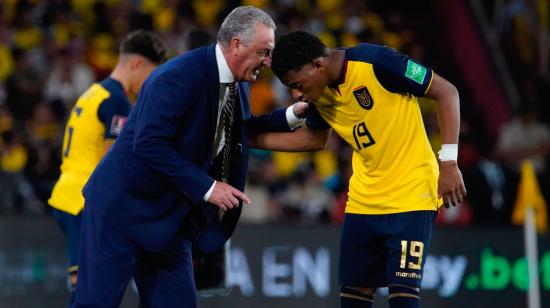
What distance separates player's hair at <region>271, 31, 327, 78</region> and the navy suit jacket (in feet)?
1.17

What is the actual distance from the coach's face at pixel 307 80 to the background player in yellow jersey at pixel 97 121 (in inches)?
68.0

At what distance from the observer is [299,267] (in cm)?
1034

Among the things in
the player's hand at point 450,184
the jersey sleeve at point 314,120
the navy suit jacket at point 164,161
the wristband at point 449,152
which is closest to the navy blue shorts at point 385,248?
the player's hand at point 450,184

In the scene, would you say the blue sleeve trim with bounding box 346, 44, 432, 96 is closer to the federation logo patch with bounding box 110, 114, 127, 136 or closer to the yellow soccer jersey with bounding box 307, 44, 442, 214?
the yellow soccer jersey with bounding box 307, 44, 442, 214

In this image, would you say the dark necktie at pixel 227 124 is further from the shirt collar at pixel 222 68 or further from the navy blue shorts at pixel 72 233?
the navy blue shorts at pixel 72 233

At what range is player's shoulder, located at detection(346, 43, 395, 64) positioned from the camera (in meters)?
5.99

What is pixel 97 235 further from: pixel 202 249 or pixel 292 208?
pixel 292 208

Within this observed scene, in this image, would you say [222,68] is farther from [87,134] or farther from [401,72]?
A: [87,134]

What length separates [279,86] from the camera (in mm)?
14234

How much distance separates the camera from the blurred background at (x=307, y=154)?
10.3 m

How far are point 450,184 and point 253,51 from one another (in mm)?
1247

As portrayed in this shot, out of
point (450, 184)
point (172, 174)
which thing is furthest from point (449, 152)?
point (172, 174)

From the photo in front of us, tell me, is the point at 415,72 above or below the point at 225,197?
above

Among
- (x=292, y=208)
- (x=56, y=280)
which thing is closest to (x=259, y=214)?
(x=292, y=208)
